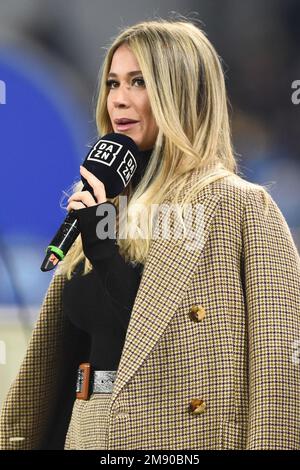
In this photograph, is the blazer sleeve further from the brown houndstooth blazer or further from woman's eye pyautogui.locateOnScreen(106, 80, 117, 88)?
woman's eye pyautogui.locateOnScreen(106, 80, 117, 88)

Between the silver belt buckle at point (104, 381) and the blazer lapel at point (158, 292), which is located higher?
the blazer lapel at point (158, 292)

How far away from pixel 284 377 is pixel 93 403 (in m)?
0.38

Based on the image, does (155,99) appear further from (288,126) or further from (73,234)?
(288,126)

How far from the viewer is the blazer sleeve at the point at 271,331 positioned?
1747mm

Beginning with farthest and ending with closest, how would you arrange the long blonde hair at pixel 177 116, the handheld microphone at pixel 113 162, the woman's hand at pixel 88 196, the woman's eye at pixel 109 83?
the woman's eye at pixel 109 83 < the long blonde hair at pixel 177 116 < the handheld microphone at pixel 113 162 < the woman's hand at pixel 88 196

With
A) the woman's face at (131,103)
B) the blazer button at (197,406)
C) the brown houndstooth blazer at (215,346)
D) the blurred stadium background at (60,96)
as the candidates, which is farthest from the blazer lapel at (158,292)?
the blurred stadium background at (60,96)

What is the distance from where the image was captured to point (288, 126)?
2479 mm

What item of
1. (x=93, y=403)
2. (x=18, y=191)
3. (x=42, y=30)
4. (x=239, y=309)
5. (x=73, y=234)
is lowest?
(x=93, y=403)

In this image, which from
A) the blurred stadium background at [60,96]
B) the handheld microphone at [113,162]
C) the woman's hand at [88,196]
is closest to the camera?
the woman's hand at [88,196]

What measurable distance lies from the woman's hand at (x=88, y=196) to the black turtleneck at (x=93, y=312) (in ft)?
0.04

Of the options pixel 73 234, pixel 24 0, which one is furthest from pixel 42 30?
pixel 73 234

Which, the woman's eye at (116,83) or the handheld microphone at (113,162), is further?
the woman's eye at (116,83)

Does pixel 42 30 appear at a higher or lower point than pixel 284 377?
higher

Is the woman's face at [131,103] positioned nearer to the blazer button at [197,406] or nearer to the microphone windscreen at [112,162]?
the microphone windscreen at [112,162]
